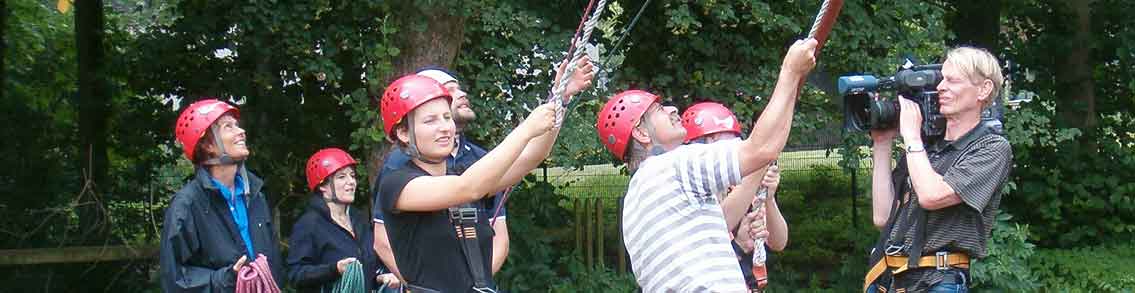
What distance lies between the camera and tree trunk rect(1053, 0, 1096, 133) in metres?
12.2

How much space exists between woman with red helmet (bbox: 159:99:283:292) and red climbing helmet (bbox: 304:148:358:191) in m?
1.41

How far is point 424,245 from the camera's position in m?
4.37

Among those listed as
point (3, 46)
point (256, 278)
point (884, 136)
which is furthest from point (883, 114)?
point (3, 46)

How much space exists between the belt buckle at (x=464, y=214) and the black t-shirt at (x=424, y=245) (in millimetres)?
42

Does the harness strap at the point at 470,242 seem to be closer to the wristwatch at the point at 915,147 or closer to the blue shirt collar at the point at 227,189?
the blue shirt collar at the point at 227,189

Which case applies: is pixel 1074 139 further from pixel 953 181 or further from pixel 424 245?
pixel 424 245

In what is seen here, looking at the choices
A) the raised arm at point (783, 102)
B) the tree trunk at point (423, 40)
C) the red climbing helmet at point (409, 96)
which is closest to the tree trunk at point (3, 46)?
the tree trunk at point (423, 40)

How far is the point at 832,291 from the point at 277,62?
497 cm

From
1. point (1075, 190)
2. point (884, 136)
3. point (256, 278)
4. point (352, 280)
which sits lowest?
point (1075, 190)

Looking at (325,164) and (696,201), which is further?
(325,164)

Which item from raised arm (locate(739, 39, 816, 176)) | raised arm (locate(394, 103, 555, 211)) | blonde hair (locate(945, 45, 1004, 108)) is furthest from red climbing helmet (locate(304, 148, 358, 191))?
raised arm (locate(739, 39, 816, 176))

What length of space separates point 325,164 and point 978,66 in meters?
3.87

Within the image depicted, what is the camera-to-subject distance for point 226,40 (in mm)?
9461

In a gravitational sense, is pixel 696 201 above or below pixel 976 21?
below
